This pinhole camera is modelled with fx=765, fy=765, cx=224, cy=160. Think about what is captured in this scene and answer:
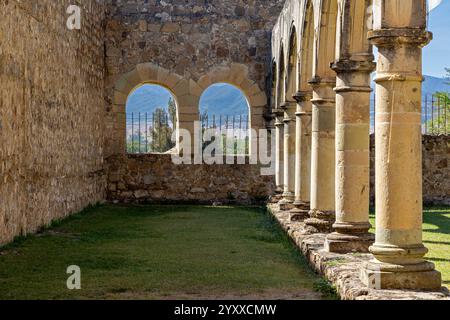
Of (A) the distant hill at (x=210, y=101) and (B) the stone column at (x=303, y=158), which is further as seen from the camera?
(A) the distant hill at (x=210, y=101)

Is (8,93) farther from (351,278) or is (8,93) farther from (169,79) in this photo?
(169,79)

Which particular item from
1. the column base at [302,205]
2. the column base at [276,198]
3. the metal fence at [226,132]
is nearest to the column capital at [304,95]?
the column base at [302,205]

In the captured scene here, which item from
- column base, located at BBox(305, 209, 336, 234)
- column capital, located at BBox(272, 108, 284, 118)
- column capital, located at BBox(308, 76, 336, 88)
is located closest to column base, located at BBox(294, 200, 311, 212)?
column base, located at BBox(305, 209, 336, 234)

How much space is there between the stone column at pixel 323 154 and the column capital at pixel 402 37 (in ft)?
12.3

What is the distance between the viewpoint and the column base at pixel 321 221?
10312mm

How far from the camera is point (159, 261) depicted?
927 cm

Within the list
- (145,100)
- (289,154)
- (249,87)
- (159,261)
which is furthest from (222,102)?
(159,261)

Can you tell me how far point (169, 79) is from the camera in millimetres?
18547

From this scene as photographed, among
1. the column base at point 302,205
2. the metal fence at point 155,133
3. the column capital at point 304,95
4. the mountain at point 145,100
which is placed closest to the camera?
the column capital at point 304,95

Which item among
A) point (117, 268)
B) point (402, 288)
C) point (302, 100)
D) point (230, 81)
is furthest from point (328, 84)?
point (230, 81)

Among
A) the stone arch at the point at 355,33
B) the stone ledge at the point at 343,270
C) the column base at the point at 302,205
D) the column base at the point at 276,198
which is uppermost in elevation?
the stone arch at the point at 355,33

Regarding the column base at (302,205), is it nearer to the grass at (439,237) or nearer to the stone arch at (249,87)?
the grass at (439,237)

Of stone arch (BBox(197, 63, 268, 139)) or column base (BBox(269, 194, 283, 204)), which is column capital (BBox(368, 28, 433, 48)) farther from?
stone arch (BBox(197, 63, 268, 139))

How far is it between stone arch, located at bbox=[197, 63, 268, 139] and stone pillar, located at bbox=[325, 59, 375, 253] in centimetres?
1032
